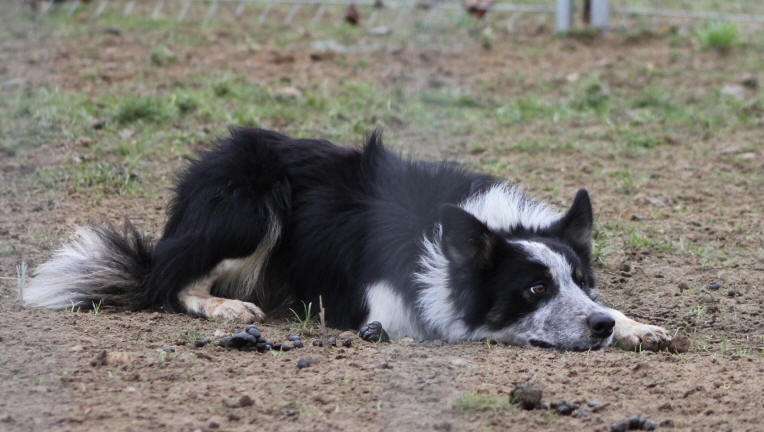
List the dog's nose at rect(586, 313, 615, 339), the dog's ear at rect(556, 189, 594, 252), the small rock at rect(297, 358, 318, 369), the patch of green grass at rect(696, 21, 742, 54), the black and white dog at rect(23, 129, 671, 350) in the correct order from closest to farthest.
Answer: the small rock at rect(297, 358, 318, 369) → the dog's nose at rect(586, 313, 615, 339) → the black and white dog at rect(23, 129, 671, 350) → the dog's ear at rect(556, 189, 594, 252) → the patch of green grass at rect(696, 21, 742, 54)

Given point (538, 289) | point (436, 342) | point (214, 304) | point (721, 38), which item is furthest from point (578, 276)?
point (721, 38)

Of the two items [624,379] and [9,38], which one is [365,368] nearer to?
[624,379]

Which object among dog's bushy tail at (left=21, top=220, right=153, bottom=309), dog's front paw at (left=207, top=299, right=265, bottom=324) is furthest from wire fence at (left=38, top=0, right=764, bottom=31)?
dog's front paw at (left=207, top=299, right=265, bottom=324)

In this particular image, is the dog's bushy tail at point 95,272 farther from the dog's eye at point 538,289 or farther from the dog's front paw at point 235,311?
the dog's eye at point 538,289

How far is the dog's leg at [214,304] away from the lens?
16.0 feet

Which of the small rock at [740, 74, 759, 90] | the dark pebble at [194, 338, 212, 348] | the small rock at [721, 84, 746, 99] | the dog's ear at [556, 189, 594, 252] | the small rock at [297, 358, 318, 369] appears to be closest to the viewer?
the small rock at [297, 358, 318, 369]

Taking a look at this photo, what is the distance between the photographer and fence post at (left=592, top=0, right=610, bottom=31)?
11.5 meters

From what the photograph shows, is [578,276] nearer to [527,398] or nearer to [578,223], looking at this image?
[578,223]

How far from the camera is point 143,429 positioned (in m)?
3.09

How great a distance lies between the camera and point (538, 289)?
14.7 feet

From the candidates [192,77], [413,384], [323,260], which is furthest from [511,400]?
[192,77]

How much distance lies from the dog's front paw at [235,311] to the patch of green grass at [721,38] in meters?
7.71

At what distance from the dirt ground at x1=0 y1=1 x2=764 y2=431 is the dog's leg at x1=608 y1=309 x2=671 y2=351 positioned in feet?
0.37

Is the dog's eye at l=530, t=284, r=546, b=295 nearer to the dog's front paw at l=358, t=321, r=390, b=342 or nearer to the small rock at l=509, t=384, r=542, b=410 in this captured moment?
the dog's front paw at l=358, t=321, r=390, b=342
